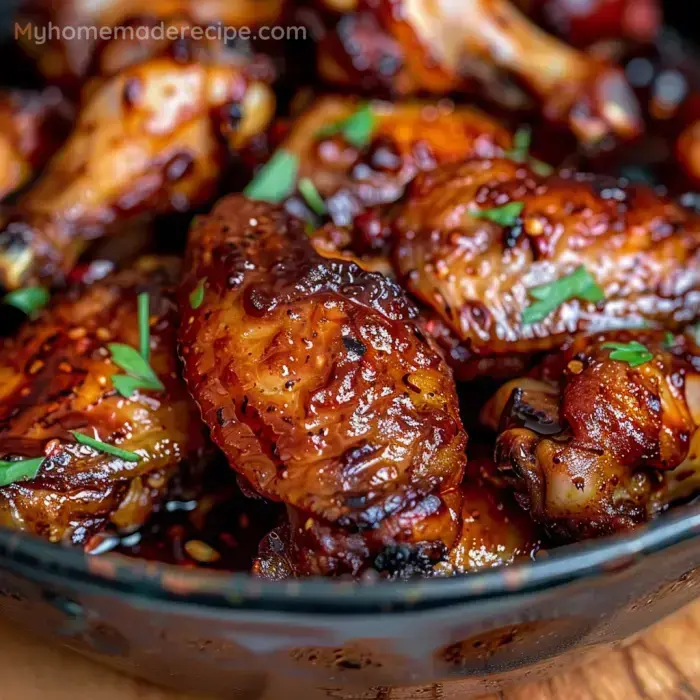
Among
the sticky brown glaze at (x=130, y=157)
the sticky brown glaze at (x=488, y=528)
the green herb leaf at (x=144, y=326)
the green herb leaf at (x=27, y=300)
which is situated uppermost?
the sticky brown glaze at (x=130, y=157)

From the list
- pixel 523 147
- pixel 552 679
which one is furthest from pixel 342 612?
pixel 523 147

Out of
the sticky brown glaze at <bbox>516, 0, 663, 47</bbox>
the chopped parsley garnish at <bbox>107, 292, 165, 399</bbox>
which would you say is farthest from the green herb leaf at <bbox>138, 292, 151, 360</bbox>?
the sticky brown glaze at <bbox>516, 0, 663, 47</bbox>

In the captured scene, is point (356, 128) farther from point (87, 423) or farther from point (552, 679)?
point (552, 679)

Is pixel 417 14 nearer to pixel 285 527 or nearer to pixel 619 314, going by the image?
pixel 619 314

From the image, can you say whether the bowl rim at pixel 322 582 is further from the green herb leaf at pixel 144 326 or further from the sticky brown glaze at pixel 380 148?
the sticky brown glaze at pixel 380 148

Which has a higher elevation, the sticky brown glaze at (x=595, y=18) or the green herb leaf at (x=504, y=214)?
the green herb leaf at (x=504, y=214)

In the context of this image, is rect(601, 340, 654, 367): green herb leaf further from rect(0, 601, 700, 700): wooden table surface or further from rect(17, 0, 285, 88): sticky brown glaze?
rect(17, 0, 285, 88): sticky brown glaze

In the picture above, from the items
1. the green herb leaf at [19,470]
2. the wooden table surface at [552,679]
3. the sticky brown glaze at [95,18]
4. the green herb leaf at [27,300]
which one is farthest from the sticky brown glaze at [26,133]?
the wooden table surface at [552,679]
